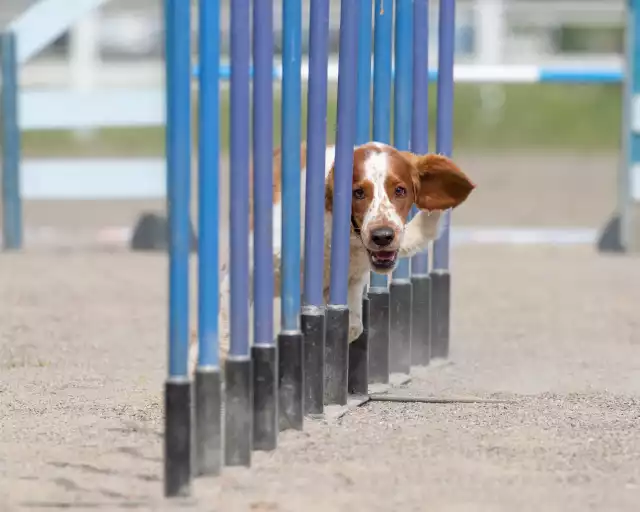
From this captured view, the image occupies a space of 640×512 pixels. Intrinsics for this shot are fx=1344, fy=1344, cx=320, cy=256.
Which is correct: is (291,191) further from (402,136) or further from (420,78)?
(420,78)

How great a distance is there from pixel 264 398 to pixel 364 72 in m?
1.09

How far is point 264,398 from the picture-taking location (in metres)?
2.94

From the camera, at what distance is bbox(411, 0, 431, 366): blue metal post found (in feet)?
13.0

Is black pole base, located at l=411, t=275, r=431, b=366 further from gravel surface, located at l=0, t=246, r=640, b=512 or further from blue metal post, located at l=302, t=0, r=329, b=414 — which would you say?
blue metal post, located at l=302, t=0, r=329, b=414

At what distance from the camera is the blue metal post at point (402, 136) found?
3857 mm

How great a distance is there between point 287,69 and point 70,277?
3548mm

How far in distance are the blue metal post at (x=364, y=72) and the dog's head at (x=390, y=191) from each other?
0.11m

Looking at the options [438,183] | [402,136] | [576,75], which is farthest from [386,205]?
[576,75]

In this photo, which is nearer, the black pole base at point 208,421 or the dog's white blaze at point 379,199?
the black pole base at point 208,421

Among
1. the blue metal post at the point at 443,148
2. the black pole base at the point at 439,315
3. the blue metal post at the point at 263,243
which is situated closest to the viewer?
the blue metal post at the point at 263,243

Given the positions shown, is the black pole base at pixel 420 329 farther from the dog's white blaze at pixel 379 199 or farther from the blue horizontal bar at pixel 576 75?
the blue horizontal bar at pixel 576 75

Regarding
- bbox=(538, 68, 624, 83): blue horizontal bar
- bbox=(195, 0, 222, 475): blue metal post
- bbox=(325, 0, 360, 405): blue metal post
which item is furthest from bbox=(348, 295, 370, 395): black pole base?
bbox=(538, 68, 624, 83): blue horizontal bar

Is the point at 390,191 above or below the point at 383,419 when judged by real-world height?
above

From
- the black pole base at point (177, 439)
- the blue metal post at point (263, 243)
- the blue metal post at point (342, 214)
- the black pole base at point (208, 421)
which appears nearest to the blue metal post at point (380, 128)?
the blue metal post at point (342, 214)
